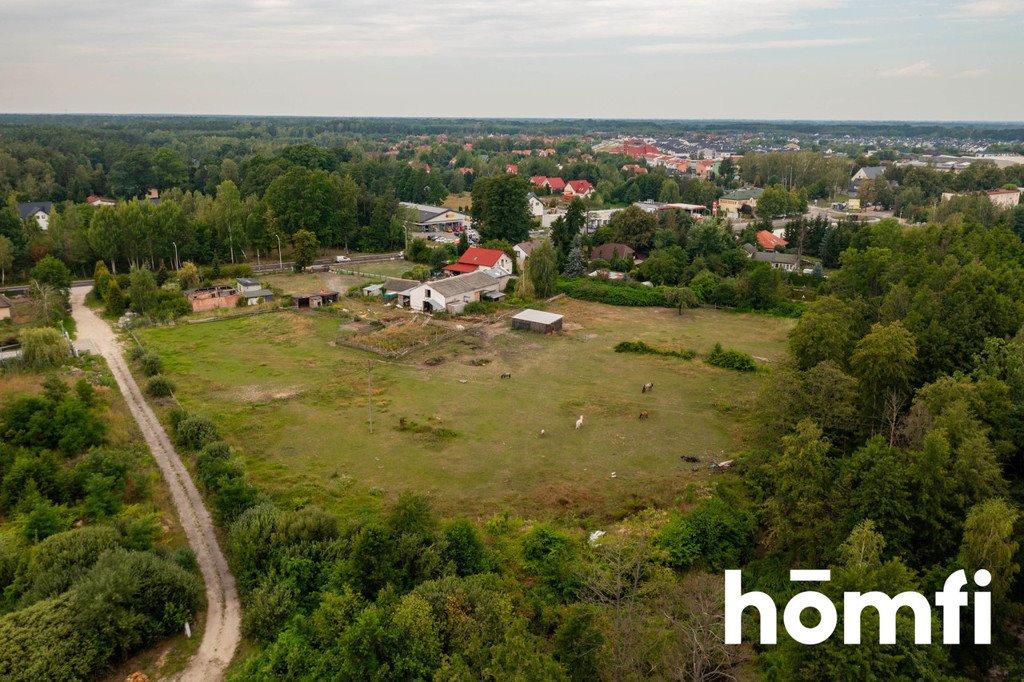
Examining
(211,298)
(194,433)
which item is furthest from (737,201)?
(194,433)

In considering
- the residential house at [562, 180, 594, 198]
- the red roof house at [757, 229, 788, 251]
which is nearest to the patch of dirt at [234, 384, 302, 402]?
the red roof house at [757, 229, 788, 251]

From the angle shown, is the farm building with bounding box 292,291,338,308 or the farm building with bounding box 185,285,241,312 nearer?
the farm building with bounding box 185,285,241,312

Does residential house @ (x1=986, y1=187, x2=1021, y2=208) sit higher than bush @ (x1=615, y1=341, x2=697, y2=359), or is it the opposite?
residential house @ (x1=986, y1=187, x2=1021, y2=208)

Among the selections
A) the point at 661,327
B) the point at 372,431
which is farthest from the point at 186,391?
the point at 661,327

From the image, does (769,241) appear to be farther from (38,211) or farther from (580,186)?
(38,211)

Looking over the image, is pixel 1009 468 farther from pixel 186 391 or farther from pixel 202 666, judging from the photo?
pixel 186 391

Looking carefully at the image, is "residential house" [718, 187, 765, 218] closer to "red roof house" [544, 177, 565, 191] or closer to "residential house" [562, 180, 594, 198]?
"residential house" [562, 180, 594, 198]
